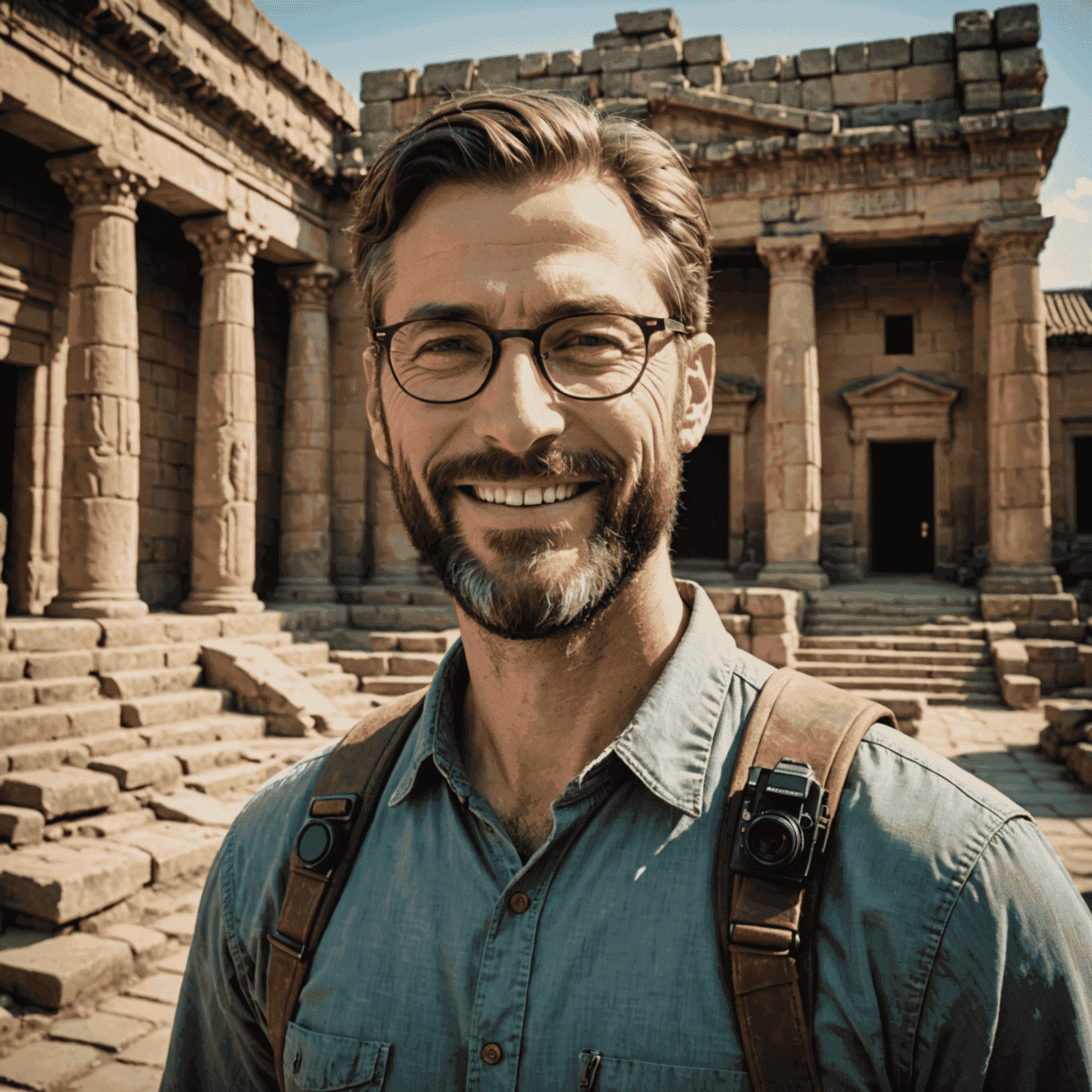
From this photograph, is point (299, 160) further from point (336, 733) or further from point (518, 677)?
point (518, 677)

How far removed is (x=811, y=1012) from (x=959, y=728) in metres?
9.99

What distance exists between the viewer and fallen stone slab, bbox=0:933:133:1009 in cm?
443

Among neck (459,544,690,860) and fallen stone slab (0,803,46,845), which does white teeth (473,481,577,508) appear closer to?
neck (459,544,690,860)

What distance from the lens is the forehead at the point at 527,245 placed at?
142 cm

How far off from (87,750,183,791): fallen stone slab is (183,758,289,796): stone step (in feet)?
0.53

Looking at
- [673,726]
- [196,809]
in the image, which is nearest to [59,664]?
[196,809]

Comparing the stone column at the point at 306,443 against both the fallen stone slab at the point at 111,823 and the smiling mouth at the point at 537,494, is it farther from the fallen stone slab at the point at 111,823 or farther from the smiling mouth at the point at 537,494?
the smiling mouth at the point at 537,494

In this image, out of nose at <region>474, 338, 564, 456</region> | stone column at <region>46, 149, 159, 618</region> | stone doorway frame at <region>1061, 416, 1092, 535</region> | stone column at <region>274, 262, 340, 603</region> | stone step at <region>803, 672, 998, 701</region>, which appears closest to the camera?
nose at <region>474, 338, 564, 456</region>

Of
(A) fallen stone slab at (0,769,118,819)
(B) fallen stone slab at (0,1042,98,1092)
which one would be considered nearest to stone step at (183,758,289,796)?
(A) fallen stone slab at (0,769,118,819)

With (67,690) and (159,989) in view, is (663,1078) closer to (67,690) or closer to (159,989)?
(159,989)

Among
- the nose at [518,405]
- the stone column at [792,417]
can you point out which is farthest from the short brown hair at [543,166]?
the stone column at [792,417]

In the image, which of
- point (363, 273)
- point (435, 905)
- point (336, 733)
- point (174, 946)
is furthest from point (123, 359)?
point (435, 905)

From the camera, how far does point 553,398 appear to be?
4.58ft

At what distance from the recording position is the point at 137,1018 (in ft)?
14.3
